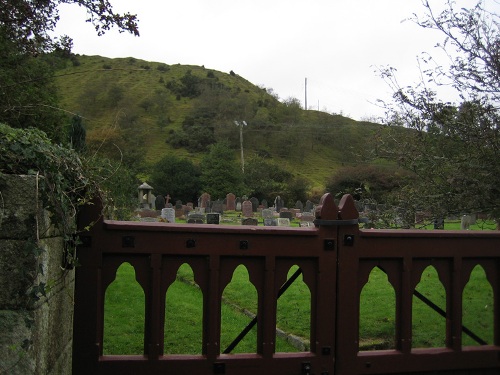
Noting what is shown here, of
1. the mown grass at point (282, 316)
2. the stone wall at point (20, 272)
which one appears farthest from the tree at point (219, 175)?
the stone wall at point (20, 272)

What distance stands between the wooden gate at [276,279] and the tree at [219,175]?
35.7 m

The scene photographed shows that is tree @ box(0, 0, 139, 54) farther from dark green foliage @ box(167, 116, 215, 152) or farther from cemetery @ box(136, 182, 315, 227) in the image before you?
dark green foliage @ box(167, 116, 215, 152)

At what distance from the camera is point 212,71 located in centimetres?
10788

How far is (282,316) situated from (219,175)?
109ft

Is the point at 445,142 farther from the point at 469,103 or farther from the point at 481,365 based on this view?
the point at 481,365

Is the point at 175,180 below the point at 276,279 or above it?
above

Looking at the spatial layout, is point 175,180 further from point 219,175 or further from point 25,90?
point 25,90

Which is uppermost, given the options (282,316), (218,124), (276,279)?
(218,124)

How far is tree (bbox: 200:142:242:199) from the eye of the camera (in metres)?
39.2

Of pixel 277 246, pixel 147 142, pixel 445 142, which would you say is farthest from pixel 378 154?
pixel 147 142

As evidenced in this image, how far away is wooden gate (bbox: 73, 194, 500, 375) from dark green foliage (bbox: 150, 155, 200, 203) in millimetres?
35888

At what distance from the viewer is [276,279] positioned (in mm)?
2811

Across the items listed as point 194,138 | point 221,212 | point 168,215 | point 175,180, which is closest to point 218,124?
point 194,138

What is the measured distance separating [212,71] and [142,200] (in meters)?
83.7
